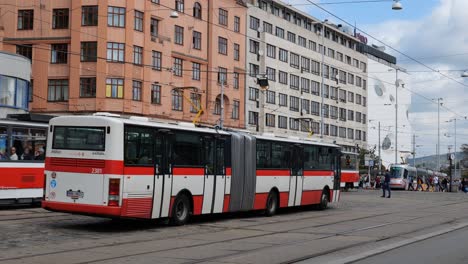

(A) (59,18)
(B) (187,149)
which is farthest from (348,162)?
(B) (187,149)

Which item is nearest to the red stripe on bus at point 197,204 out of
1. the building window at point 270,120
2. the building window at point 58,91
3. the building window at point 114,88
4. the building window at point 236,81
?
the building window at point 114,88

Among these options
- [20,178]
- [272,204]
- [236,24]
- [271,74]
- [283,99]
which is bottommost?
[272,204]

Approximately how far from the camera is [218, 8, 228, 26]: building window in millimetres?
67438

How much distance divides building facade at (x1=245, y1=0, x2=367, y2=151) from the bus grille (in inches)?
2057

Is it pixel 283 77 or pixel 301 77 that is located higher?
pixel 301 77

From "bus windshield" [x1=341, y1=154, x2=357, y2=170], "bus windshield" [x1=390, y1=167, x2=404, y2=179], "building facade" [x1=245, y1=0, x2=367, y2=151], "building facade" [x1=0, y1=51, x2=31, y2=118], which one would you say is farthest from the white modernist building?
"building facade" [x1=0, y1=51, x2=31, y2=118]

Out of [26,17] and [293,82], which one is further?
[293,82]

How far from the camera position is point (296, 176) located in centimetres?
2359

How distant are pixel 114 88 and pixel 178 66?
9008 millimetres

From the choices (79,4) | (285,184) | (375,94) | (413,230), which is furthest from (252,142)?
(375,94)

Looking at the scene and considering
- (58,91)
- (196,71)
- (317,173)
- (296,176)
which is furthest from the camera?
(196,71)

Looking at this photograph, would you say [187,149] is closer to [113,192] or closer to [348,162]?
[113,192]

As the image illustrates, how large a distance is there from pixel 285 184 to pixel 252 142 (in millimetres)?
2705

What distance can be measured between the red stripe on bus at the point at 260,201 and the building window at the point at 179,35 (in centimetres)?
4036
